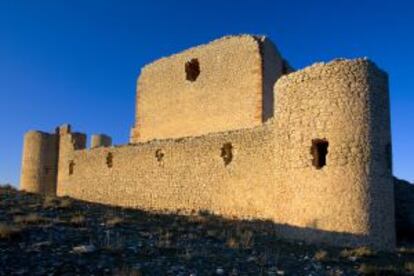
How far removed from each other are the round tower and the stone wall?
506 cm

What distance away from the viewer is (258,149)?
600 inches

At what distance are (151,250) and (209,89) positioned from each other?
1095 centimetres

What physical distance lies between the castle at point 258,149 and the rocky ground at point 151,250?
2.86ft

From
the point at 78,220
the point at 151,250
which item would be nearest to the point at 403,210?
the point at 151,250

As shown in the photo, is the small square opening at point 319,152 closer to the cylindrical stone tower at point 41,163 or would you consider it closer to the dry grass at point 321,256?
the dry grass at point 321,256

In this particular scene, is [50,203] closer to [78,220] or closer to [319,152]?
[78,220]

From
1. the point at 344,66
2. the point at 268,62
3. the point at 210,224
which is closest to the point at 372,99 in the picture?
the point at 344,66

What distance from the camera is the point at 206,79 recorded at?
20438 mm

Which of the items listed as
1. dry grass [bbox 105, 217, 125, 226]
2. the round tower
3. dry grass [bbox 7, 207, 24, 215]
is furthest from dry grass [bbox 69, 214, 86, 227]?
the round tower

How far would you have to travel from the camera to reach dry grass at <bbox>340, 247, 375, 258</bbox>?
11.3 metres

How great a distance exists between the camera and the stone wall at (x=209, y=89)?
19.0m

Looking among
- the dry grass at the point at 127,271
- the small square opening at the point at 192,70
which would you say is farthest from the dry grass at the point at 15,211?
the small square opening at the point at 192,70

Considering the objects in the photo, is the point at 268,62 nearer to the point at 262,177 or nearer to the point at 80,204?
the point at 262,177

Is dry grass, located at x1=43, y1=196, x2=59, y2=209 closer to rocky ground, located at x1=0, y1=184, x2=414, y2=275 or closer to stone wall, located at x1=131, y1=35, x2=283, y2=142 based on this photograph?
rocky ground, located at x1=0, y1=184, x2=414, y2=275
